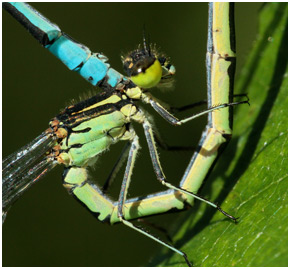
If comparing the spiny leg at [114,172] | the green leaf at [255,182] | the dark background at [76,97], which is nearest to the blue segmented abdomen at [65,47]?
the spiny leg at [114,172]

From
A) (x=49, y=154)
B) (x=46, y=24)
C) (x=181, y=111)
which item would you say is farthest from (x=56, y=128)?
(x=181, y=111)

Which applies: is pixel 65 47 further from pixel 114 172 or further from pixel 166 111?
pixel 114 172

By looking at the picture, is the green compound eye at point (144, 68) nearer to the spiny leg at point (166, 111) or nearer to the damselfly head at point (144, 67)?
the damselfly head at point (144, 67)

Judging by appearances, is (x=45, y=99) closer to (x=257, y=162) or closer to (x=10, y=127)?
(x=10, y=127)

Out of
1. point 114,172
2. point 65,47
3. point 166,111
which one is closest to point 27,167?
point 114,172

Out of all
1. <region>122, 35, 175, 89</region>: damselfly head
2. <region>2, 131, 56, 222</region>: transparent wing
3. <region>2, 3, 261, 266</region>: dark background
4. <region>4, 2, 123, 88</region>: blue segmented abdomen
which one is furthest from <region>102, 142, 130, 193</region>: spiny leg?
<region>2, 3, 261, 266</region>: dark background
